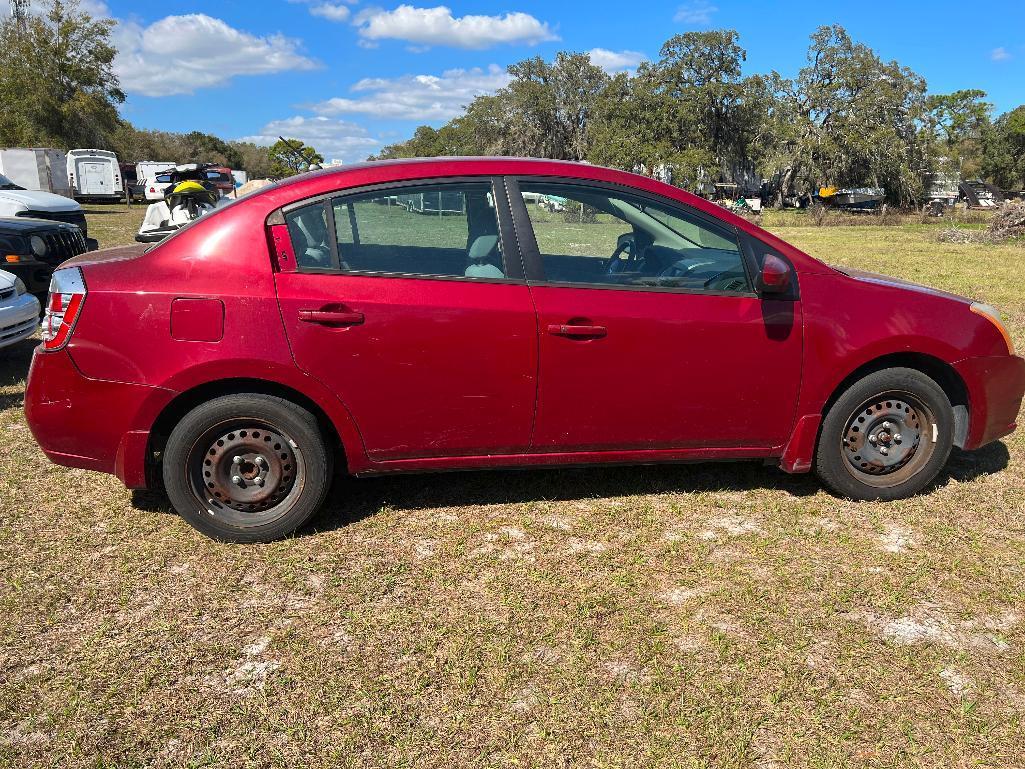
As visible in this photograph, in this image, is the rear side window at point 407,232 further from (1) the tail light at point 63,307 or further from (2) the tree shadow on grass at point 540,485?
(2) the tree shadow on grass at point 540,485

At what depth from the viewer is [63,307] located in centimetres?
366

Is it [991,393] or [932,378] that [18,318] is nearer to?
[932,378]

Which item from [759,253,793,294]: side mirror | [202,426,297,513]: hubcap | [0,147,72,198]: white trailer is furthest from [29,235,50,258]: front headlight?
[0,147,72,198]: white trailer

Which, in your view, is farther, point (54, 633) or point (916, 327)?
point (916, 327)

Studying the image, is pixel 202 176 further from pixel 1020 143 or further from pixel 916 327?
pixel 1020 143

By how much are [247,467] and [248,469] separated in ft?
0.04

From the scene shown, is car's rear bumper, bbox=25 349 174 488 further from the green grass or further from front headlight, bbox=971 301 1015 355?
front headlight, bbox=971 301 1015 355

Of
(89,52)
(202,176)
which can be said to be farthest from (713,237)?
(89,52)

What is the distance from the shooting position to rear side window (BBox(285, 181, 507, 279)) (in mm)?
3725

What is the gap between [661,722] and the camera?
8.73 feet

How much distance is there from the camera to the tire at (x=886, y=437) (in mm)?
4191

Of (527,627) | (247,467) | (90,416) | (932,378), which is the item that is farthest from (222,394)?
(932,378)

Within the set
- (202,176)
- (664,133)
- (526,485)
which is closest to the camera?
(526,485)

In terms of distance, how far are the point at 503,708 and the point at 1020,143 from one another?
7474 cm
